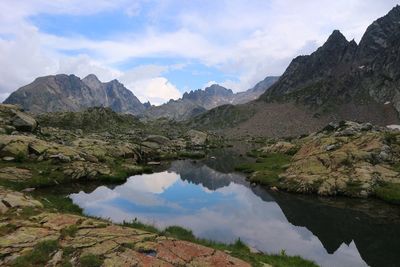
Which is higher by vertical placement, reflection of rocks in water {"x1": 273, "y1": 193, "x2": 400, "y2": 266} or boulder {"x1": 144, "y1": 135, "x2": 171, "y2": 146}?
boulder {"x1": 144, "y1": 135, "x2": 171, "y2": 146}

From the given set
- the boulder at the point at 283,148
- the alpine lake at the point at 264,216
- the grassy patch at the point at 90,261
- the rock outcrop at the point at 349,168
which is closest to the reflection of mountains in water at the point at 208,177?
the alpine lake at the point at 264,216

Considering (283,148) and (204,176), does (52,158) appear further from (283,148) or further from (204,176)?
(283,148)

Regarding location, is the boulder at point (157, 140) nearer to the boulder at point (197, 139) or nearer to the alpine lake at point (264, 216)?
the boulder at point (197, 139)

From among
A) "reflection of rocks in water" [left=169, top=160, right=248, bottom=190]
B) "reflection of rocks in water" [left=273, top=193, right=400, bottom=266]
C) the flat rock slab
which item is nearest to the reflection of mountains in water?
"reflection of rocks in water" [left=169, top=160, right=248, bottom=190]

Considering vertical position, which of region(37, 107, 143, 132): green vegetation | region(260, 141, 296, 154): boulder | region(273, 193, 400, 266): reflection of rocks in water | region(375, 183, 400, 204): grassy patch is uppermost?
region(37, 107, 143, 132): green vegetation

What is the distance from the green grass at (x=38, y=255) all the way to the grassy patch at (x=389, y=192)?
132 feet

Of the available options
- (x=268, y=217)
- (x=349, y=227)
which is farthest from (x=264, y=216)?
(x=349, y=227)

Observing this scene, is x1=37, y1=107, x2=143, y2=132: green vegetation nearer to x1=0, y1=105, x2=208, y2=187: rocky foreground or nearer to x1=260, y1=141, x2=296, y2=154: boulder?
x1=0, y1=105, x2=208, y2=187: rocky foreground

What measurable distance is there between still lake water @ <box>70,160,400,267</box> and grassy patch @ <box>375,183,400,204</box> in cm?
152

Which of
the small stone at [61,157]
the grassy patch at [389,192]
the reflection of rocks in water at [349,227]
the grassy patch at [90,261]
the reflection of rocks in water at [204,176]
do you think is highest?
the small stone at [61,157]

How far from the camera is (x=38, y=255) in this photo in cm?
1853

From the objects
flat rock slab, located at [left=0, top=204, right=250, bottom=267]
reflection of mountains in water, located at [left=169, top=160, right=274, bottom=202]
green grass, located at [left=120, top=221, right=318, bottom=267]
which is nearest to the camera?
flat rock slab, located at [left=0, top=204, right=250, bottom=267]

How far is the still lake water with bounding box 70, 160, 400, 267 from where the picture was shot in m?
32.9

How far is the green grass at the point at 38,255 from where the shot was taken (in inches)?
703
